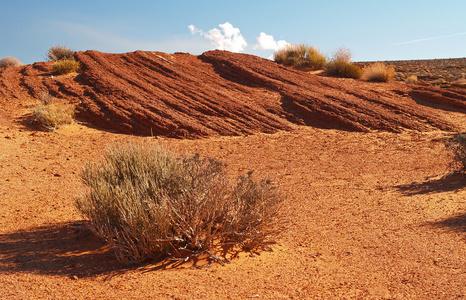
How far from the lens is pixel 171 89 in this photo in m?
16.3

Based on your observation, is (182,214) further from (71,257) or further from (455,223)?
(455,223)

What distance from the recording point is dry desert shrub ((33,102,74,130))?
12742 millimetres

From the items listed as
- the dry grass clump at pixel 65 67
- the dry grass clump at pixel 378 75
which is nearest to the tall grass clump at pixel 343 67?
the dry grass clump at pixel 378 75

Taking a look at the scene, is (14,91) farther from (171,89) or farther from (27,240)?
(27,240)

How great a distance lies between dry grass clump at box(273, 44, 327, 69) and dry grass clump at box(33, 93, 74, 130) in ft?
47.6

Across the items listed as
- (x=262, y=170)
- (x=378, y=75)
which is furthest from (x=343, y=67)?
(x=262, y=170)

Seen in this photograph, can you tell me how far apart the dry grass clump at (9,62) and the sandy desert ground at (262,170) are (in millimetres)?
4149

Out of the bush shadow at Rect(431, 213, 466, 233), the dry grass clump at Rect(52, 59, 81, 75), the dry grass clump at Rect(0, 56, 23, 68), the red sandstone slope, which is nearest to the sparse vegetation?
the red sandstone slope

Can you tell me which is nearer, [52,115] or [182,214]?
[182,214]

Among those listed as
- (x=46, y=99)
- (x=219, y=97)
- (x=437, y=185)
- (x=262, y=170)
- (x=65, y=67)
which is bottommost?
(x=437, y=185)

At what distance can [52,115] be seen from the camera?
12820mm

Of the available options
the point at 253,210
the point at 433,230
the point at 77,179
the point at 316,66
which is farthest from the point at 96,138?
the point at 316,66

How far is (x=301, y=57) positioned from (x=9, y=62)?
17.8 m

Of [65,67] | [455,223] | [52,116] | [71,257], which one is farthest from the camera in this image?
[65,67]
